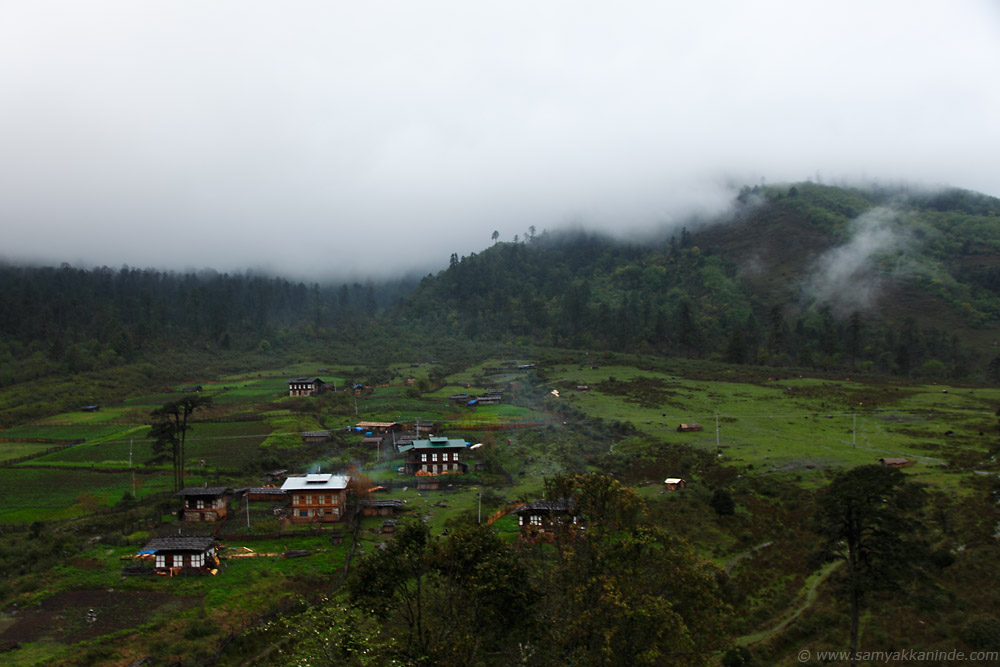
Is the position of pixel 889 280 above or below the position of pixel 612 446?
above

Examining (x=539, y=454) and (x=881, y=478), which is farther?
(x=539, y=454)

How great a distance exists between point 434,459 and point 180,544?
2608cm

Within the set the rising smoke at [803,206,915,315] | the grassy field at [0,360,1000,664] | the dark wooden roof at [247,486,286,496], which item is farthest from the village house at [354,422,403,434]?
the rising smoke at [803,206,915,315]

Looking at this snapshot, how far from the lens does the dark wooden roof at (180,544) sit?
128 feet

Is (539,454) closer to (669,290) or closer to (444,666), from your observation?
(444,666)

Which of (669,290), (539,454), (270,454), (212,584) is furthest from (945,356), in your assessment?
(212,584)

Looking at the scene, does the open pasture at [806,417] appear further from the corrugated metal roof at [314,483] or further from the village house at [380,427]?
the corrugated metal roof at [314,483]

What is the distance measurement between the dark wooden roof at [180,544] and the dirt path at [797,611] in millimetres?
31673

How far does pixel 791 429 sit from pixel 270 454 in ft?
179

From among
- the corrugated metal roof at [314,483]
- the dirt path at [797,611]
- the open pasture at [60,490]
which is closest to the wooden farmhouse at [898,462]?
the dirt path at [797,611]

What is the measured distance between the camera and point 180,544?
39219 mm

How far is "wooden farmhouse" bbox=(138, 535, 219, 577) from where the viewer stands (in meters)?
38.8

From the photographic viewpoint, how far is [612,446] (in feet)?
212

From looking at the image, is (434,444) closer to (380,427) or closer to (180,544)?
(380,427)
